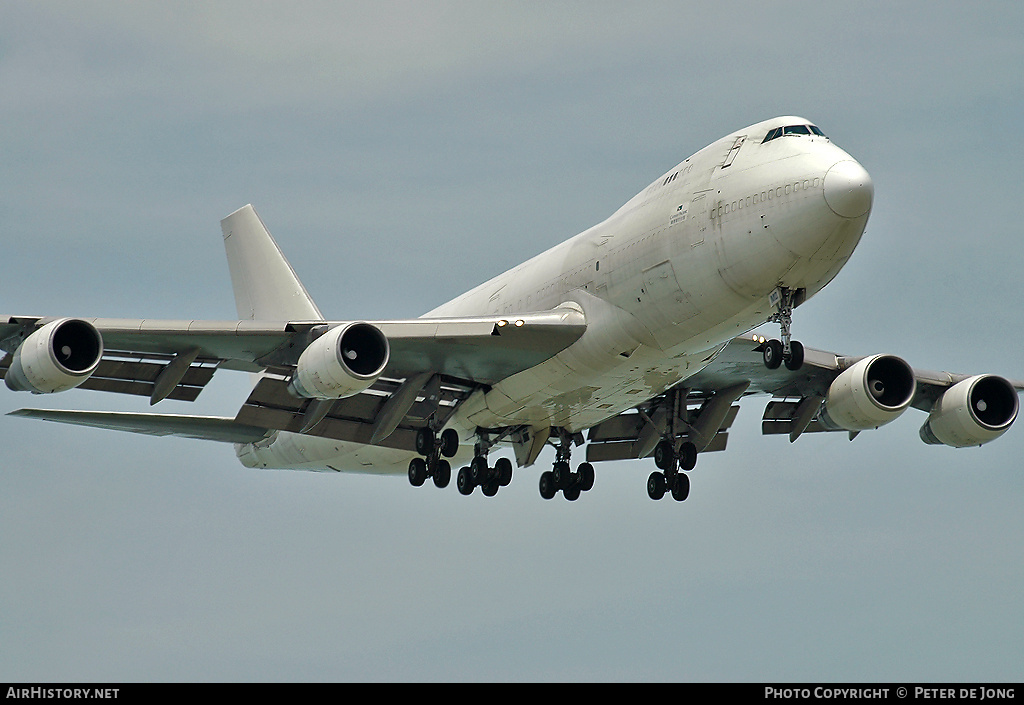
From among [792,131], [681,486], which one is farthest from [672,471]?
[792,131]

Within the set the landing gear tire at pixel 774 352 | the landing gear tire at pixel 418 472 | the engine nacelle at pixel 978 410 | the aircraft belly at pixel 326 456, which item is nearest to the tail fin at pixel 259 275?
the aircraft belly at pixel 326 456

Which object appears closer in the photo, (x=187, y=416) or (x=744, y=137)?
(x=744, y=137)

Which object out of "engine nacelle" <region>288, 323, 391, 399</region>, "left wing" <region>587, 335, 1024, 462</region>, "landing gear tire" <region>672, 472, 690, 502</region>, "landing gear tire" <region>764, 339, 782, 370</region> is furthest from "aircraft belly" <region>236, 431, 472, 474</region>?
"landing gear tire" <region>764, 339, 782, 370</region>

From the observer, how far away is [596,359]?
3023 cm

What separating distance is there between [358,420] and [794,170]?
1411 centimetres

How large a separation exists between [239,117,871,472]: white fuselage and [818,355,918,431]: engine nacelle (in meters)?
5.54

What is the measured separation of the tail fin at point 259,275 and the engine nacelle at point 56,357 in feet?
50.8

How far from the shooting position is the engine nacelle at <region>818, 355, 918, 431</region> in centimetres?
3397

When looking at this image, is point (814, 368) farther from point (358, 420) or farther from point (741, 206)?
point (358, 420)

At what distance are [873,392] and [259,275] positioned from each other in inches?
842

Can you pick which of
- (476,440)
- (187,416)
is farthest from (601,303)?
(187,416)

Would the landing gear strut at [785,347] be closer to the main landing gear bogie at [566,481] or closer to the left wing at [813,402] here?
the left wing at [813,402]

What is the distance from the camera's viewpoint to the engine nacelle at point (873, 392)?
33969mm

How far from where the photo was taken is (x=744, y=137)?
92.9 ft
